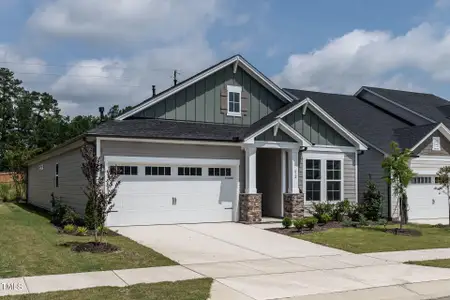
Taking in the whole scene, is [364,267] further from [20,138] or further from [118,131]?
[20,138]

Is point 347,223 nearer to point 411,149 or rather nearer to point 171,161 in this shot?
point 411,149

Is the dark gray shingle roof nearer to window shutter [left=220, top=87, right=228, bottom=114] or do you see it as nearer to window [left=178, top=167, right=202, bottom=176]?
window shutter [left=220, top=87, right=228, bottom=114]

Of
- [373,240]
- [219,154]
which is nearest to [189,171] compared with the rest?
[219,154]

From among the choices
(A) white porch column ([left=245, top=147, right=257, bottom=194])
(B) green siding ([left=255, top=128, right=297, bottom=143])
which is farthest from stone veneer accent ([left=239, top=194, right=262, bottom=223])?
(B) green siding ([left=255, top=128, right=297, bottom=143])

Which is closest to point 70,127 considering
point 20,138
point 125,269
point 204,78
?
point 20,138

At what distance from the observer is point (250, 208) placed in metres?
17.4

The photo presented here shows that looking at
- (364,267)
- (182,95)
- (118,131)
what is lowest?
(364,267)

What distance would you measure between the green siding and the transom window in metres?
→ 1.51

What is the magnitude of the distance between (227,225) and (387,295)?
912 centimetres

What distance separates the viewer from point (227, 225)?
16.8 meters

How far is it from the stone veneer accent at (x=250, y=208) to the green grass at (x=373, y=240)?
274cm

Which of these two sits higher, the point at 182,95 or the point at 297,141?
the point at 182,95

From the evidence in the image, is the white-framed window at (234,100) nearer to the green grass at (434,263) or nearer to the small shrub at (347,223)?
the small shrub at (347,223)

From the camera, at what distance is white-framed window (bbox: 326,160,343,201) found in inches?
782
